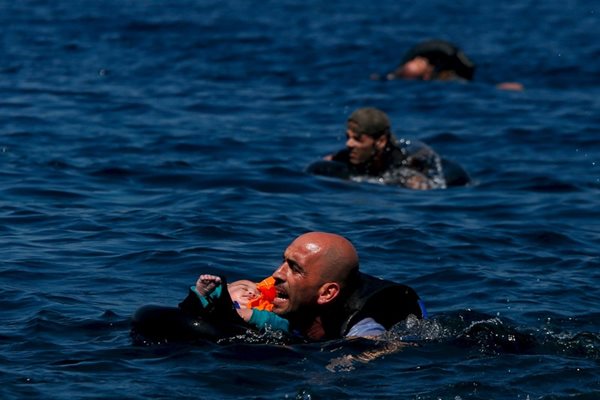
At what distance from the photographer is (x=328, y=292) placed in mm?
9430

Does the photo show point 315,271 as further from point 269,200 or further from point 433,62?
point 433,62

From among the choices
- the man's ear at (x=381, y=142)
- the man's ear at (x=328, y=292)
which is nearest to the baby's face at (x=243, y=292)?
the man's ear at (x=328, y=292)

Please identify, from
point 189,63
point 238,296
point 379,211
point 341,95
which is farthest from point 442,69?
point 238,296

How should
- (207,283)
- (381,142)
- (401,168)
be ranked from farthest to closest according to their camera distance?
1. (401,168)
2. (381,142)
3. (207,283)

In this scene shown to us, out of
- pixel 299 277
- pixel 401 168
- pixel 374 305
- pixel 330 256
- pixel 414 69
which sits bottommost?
pixel 401 168

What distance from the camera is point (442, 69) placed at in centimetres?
2394

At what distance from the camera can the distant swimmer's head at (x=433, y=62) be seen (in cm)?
2362

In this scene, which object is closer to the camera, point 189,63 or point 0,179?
point 0,179

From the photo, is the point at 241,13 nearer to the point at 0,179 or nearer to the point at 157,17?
the point at 157,17

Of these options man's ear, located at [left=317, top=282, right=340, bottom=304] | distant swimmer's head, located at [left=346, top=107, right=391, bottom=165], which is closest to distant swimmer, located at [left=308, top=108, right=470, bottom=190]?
distant swimmer's head, located at [left=346, top=107, right=391, bottom=165]

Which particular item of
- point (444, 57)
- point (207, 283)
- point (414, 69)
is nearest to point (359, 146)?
point (207, 283)

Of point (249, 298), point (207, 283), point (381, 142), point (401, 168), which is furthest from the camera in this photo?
point (401, 168)

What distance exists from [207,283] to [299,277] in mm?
837

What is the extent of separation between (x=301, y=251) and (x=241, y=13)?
22013mm
